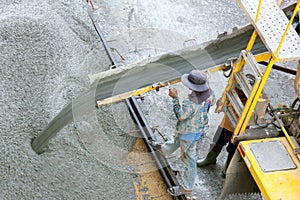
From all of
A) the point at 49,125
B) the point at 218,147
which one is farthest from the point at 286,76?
the point at 49,125

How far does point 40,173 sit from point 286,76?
12.4 ft

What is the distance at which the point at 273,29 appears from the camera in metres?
4.02

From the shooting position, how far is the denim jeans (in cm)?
477

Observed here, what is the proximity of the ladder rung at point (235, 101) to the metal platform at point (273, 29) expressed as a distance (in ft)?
→ 2.57

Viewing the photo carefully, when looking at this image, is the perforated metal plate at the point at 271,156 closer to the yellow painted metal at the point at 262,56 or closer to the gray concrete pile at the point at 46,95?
the yellow painted metal at the point at 262,56

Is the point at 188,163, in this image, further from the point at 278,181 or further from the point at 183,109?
the point at 278,181

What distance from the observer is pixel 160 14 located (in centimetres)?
735

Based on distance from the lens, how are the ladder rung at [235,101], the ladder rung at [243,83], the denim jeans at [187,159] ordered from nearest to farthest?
the ladder rung at [243,83] < the ladder rung at [235,101] < the denim jeans at [187,159]

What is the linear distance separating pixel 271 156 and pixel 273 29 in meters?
1.13

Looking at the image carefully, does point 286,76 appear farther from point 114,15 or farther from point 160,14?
point 114,15

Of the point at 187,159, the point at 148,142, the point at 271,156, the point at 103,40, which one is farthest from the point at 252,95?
the point at 103,40

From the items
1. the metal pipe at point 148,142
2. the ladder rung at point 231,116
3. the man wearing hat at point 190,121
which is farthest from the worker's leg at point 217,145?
the metal pipe at point 148,142

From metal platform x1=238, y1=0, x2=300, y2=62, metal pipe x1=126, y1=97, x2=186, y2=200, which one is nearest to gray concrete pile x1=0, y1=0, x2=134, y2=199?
metal pipe x1=126, y1=97, x2=186, y2=200

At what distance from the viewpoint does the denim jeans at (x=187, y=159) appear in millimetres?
4773
